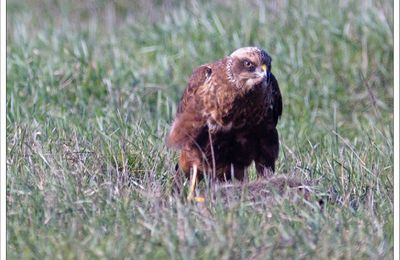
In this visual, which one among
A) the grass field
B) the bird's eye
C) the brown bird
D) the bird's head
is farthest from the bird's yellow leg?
the bird's eye

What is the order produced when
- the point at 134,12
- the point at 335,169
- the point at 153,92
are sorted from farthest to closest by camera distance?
the point at 134,12 < the point at 153,92 < the point at 335,169

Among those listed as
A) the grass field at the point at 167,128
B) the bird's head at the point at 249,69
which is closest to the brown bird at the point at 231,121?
the bird's head at the point at 249,69

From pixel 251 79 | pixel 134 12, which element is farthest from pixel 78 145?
pixel 134 12

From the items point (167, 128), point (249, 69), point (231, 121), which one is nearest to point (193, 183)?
point (231, 121)

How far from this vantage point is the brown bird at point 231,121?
5.90 metres

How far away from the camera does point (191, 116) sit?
6.06 m

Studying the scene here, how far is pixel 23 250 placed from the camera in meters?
4.63

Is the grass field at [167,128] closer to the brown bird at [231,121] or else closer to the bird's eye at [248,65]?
the brown bird at [231,121]

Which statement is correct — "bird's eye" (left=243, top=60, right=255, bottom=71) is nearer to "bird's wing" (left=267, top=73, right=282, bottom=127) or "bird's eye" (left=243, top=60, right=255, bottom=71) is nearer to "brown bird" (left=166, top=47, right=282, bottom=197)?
"brown bird" (left=166, top=47, right=282, bottom=197)

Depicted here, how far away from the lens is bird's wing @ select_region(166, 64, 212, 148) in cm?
601

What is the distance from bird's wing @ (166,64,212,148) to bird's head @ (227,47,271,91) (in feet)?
0.73

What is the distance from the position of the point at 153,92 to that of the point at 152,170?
2501 millimetres

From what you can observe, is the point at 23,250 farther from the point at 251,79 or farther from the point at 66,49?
the point at 66,49

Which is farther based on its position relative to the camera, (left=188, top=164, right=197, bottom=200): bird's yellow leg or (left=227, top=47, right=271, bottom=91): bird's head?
(left=227, top=47, right=271, bottom=91): bird's head
